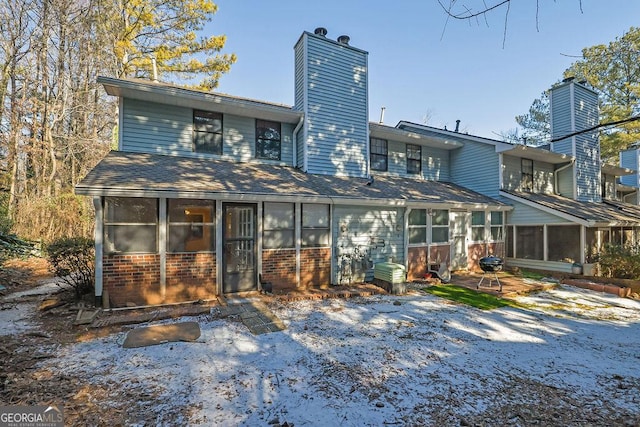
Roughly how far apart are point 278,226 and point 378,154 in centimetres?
595

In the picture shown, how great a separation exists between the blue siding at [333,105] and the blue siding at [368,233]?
1.87m

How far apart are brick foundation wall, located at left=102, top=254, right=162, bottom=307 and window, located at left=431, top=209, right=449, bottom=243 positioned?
344 inches

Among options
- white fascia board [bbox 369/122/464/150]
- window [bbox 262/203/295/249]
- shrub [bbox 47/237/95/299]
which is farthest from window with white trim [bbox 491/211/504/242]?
shrub [bbox 47/237/95/299]

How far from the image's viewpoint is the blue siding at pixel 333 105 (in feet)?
32.2

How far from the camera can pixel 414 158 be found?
12719 millimetres

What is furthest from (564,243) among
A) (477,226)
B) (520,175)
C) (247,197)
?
(247,197)

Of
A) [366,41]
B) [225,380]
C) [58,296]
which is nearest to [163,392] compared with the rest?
[225,380]

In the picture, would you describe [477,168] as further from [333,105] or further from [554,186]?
[333,105]

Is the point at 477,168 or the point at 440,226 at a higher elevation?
the point at 477,168

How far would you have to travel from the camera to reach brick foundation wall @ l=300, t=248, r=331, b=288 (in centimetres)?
820

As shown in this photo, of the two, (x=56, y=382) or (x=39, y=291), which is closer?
(x=56, y=382)

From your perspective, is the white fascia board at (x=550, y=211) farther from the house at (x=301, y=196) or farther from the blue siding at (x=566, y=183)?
the blue siding at (x=566, y=183)

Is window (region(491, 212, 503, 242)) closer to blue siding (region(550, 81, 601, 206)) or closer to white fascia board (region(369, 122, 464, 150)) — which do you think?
white fascia board (region(369, 122, 464, 150))

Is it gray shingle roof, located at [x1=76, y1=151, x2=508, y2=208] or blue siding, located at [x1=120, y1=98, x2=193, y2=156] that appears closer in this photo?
gray shingle roof, located at [x1=76, y1=151, x2=508, y2=208]
